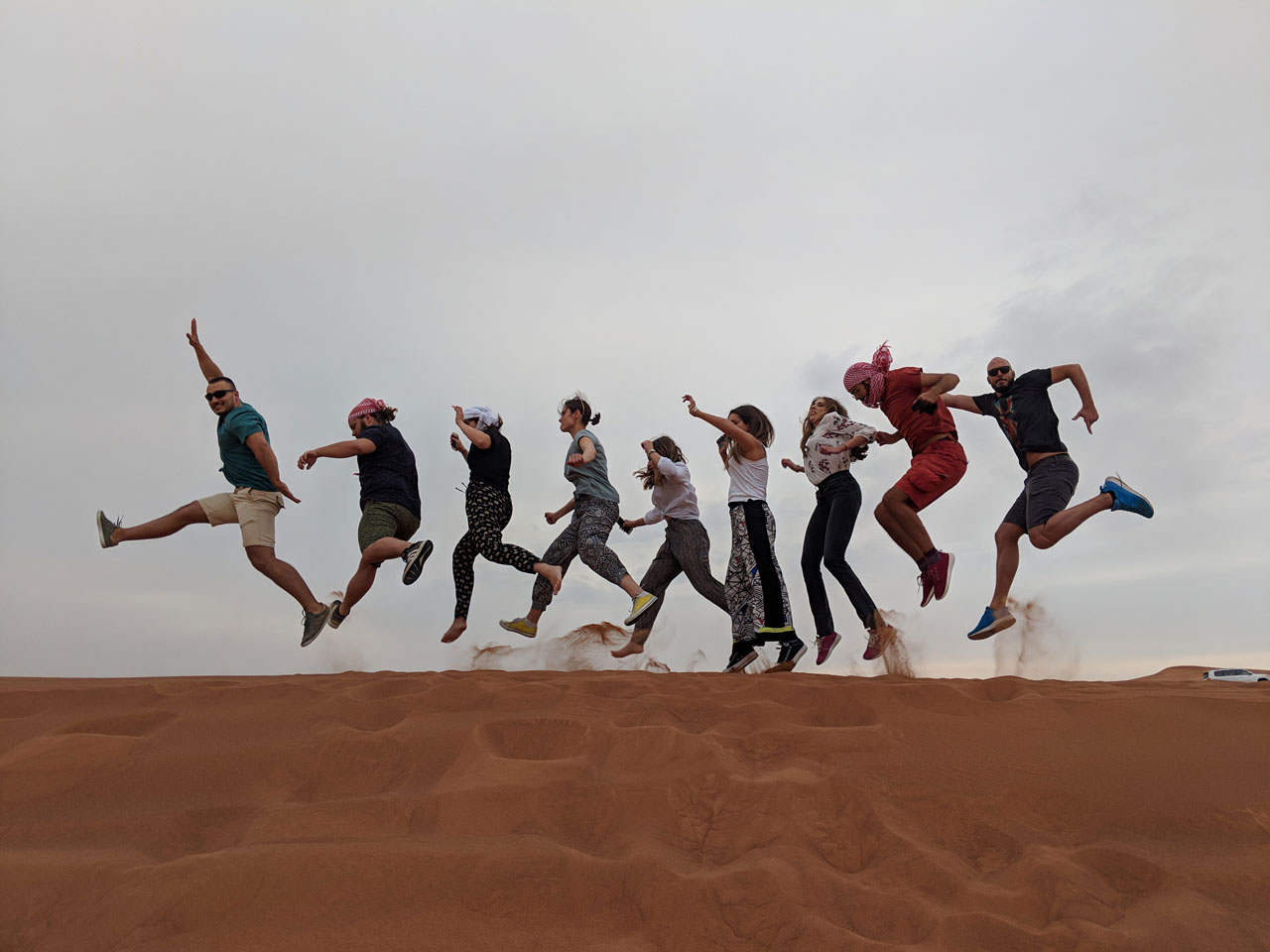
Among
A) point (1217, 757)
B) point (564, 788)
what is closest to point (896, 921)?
point (564, 788)

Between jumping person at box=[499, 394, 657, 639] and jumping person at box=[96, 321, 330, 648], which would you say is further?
jumping person at box=[499, 394, 657, 639]

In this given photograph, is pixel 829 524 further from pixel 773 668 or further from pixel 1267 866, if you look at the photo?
pixel 1267 866

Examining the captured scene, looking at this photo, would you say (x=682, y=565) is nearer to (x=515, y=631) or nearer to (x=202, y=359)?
(x=515, y=631)

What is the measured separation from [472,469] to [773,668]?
2.89 meters

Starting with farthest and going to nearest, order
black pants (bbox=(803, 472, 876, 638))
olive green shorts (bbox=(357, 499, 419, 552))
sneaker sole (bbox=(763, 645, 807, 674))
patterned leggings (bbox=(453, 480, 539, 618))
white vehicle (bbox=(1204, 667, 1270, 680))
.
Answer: white vehicle (bbox=(1204, 667, 1270, 680)) < patterned leggings (bbox=(453, 480, 539, 618)) < olive green shorts (bbox=(357, 499, 419, 552)) < black pants (bbox=(803, 472, 876, 638)) < sneaker sole (bbox=(763, 645, 807, 674))

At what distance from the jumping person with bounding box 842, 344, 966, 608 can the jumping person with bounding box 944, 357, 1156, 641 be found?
245mm

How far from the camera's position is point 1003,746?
2998mm

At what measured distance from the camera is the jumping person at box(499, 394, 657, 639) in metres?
6.69

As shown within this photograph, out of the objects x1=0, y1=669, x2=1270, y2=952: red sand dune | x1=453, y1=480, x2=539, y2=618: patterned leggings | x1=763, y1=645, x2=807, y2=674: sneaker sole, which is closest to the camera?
x1=0, y1=669, x2=1270, y2=952: red sand dune

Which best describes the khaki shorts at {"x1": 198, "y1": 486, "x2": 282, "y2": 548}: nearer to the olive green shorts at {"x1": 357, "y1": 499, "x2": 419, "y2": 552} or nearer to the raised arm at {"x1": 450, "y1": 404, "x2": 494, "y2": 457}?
the olive green shorts at {"x1": 357, "y1": 499, "x2": 419, "y2": 552}

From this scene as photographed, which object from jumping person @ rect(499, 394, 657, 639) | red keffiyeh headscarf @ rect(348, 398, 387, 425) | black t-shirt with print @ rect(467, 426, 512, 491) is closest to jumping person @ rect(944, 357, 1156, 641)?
jumping person @ rect(499, 394, 657, 639)

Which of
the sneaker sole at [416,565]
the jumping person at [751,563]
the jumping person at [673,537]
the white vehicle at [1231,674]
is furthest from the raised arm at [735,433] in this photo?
the white vehicle at [1231,674]

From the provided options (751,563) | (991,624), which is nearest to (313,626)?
(751,563)

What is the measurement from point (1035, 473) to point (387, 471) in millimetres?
4739
